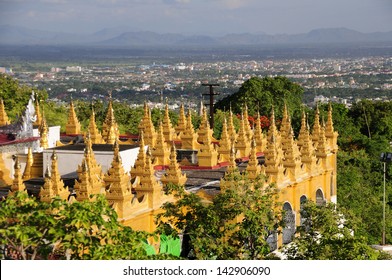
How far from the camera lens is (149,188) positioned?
24312 millimetres

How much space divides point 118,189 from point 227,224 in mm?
2489

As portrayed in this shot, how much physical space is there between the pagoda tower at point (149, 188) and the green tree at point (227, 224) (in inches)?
44.8

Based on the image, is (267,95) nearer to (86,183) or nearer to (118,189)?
(118,189)

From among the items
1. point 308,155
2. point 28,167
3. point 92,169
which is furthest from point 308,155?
point 92,169

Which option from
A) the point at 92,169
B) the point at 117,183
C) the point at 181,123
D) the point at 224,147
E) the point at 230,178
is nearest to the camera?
the point at 117,183

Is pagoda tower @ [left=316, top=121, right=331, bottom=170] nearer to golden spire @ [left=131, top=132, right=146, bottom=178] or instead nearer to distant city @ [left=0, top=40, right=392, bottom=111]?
distant city @ [left=0, top=40, right=392, bottom=111]

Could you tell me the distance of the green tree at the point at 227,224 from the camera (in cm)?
2192

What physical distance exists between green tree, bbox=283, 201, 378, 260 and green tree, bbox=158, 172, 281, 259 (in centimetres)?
71

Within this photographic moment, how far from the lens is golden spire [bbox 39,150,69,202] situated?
70.9 ft

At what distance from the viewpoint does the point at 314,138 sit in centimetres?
3669

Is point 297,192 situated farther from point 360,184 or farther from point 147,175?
point 360,184

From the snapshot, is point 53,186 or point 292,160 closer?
point 53,186
